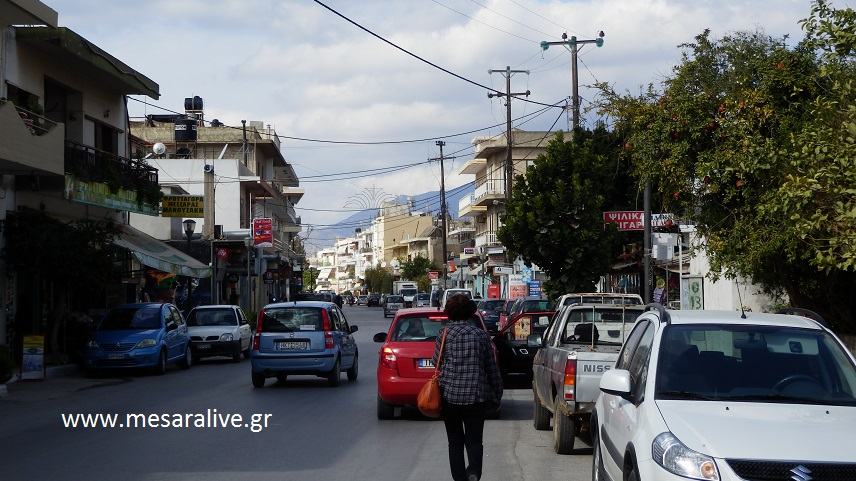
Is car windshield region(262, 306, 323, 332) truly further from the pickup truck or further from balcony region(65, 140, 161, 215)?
balcony region(65, 140, 161, 215)

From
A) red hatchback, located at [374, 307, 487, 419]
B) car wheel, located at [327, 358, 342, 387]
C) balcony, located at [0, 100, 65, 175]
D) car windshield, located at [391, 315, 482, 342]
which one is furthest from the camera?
balcony, located at [0, 100, 65, 175]

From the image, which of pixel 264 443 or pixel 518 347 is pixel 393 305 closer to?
pixel 518 347

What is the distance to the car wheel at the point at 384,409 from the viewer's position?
51.0 feet

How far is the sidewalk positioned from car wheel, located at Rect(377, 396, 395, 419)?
7222mm

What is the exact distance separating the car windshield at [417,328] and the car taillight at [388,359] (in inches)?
15.2

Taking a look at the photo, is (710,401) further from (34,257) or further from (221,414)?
(34,257)

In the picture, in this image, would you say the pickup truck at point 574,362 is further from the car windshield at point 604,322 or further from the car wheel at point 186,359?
the car wheel at point 186,359

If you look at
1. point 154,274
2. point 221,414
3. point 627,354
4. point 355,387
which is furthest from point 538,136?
point 627,354

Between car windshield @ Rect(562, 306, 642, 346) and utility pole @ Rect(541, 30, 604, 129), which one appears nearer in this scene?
car windshield @ Rect(562, 306, 642, 346)

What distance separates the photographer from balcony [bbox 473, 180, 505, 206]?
245 feet

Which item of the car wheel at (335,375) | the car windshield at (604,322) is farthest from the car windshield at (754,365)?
the car wheel at (335,375)

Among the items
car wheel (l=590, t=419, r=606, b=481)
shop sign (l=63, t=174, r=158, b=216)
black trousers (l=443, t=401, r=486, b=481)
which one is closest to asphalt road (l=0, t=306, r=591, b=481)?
car wheel (l=590, t=419, r=606, b=481)

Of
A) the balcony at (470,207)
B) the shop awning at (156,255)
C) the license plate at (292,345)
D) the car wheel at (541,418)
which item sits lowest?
the car wheel at (541,418)

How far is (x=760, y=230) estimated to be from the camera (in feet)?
48.0
